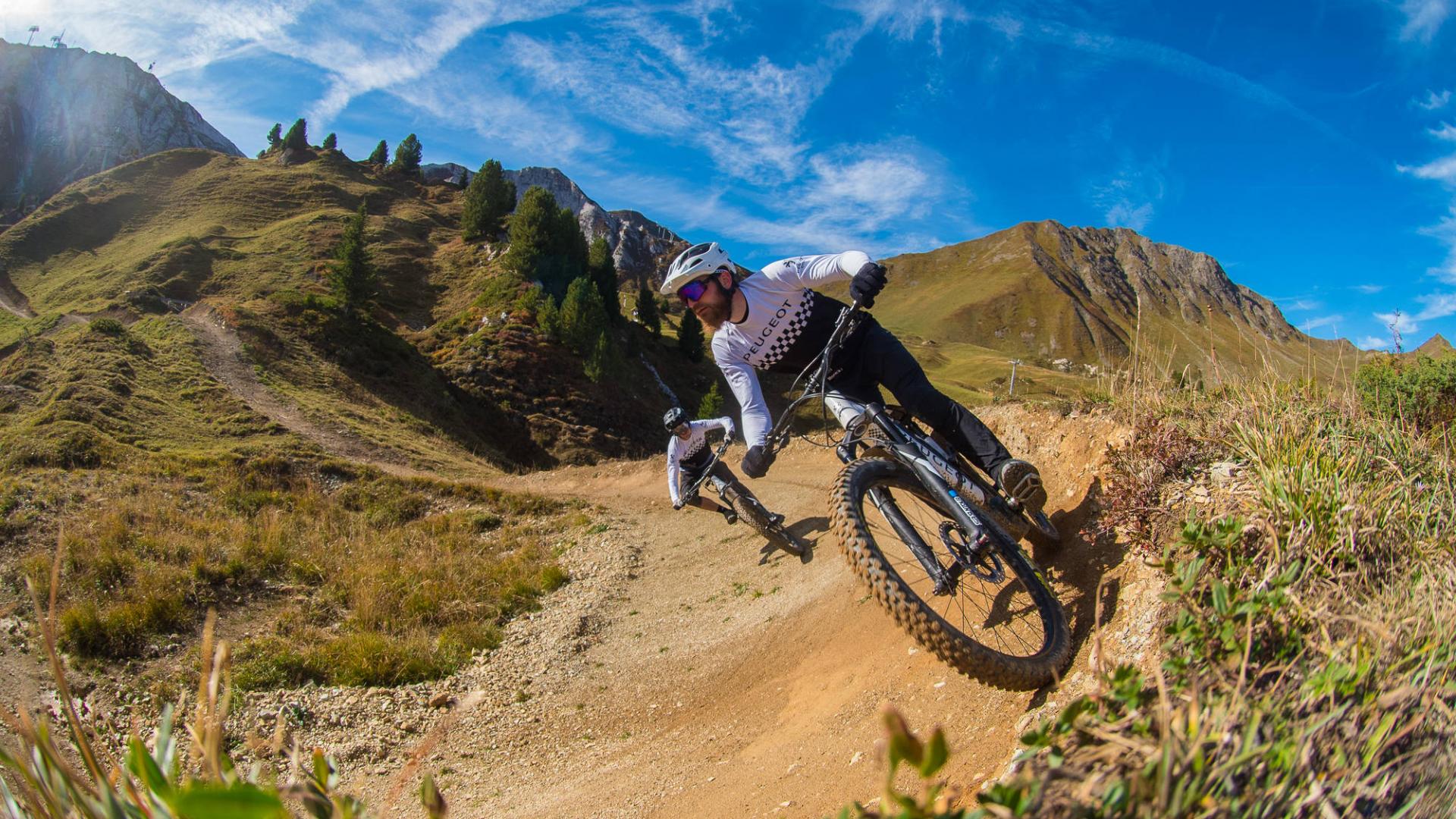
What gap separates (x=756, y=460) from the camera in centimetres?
573

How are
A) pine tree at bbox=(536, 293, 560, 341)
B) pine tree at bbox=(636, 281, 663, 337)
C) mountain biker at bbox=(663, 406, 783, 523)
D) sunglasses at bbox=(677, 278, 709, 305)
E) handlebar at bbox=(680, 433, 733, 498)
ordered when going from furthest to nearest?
1. pine tree at bbox=(636, 281, 663, 337)
2. pine tree at bbox=(536, 293, 560, 341)
3. mountain biker at bbox=(663, 406, 783, 523)
4. handlebar at bbox=(680, 433, 733, 498)
5. sunglasses at bbox=(677, 278, 709, 305)

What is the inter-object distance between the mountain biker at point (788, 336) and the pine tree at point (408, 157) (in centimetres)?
11967

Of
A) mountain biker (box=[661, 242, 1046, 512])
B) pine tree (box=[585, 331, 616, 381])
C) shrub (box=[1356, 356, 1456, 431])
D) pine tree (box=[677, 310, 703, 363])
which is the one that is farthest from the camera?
pine tree (box=[677, 310, 703, 363])

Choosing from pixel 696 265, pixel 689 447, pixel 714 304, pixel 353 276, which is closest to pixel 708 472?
pixel 689 447

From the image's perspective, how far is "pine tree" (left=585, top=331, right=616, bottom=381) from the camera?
177 feet

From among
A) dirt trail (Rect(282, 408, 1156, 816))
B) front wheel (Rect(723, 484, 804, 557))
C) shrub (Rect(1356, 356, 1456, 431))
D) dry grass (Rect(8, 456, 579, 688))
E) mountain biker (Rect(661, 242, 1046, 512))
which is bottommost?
dry grass (Rect(8, 456, 579, 688))

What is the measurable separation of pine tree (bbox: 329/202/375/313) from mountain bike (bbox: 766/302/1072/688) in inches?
2119

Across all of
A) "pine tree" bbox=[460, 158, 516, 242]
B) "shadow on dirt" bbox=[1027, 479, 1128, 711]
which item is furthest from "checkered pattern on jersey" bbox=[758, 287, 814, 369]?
"pine tree" bbox=[460, 158, 516, 242]

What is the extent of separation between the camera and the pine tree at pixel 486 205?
77812mm

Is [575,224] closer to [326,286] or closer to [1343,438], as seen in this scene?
[326,286]

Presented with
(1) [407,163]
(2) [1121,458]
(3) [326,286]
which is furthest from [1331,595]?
(1) [407,163]

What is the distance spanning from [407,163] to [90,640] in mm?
117241

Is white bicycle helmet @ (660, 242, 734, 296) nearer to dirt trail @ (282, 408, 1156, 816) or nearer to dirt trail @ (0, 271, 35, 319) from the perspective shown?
dirt trail @ (282, 408, 1156, 816)

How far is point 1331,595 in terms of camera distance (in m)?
2.88
